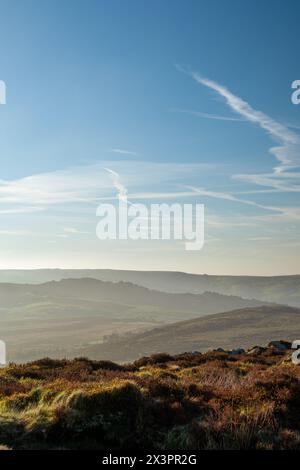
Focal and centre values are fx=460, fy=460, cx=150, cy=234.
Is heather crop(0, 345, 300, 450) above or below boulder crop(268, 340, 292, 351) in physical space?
above

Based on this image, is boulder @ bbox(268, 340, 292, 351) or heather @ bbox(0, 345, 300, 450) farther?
boulder @ bbox(268, 340, 292, 351)

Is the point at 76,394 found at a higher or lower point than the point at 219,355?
higher

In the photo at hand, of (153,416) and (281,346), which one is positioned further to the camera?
(281,346)

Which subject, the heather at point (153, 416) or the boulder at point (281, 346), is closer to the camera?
the heather at point (153, 416)

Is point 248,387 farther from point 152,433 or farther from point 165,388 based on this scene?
point 152,433

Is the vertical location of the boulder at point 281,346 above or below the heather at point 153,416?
below

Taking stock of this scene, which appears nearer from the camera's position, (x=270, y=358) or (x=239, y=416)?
(x=239, y=416)

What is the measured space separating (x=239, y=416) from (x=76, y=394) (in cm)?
471

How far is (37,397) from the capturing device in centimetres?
1525

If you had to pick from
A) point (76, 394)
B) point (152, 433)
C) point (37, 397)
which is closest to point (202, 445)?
point (152, 433)

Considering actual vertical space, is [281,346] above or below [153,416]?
below
